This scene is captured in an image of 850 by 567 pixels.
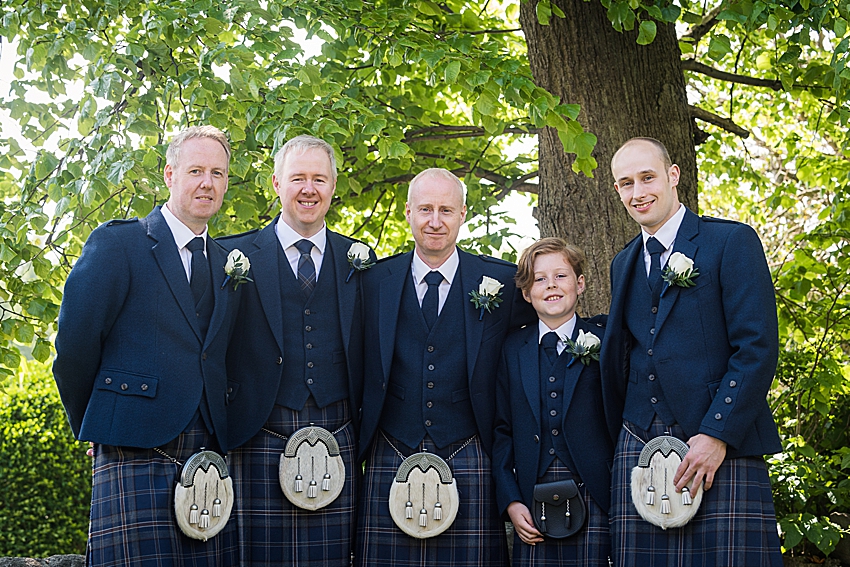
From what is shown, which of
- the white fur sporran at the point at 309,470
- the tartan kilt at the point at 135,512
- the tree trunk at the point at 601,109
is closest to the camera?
the tartan kilt at the point at 135,512

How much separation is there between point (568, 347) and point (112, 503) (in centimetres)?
160

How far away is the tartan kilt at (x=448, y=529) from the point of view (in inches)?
118

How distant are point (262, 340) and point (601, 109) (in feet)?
7.68

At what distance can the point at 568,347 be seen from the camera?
303 cm

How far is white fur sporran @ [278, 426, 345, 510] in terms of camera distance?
2928 millimetres

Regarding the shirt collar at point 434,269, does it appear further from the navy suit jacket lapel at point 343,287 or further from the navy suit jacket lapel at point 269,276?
the navy suit jacket lapel at point 269,276

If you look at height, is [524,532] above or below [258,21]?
below

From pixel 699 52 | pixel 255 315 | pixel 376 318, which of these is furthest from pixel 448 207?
pixel 699 52

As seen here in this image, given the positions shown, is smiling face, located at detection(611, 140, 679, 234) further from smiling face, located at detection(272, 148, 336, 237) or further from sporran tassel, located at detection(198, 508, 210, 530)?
sporran tassel, located at detection(198, 508, 210, 530)

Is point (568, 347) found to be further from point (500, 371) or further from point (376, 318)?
point (376, 318)

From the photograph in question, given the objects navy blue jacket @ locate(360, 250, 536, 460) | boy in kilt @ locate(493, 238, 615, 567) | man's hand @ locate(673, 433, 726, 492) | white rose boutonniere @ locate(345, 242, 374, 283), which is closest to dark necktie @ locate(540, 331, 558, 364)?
boy in kilt @ locate(493, 238, 615, 567)

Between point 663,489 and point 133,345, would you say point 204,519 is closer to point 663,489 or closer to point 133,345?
point 133,345

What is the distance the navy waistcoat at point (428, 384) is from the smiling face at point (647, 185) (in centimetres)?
76

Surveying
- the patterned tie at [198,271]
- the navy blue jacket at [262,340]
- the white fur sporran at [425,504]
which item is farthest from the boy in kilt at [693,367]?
the patterned tie at [198,271]
